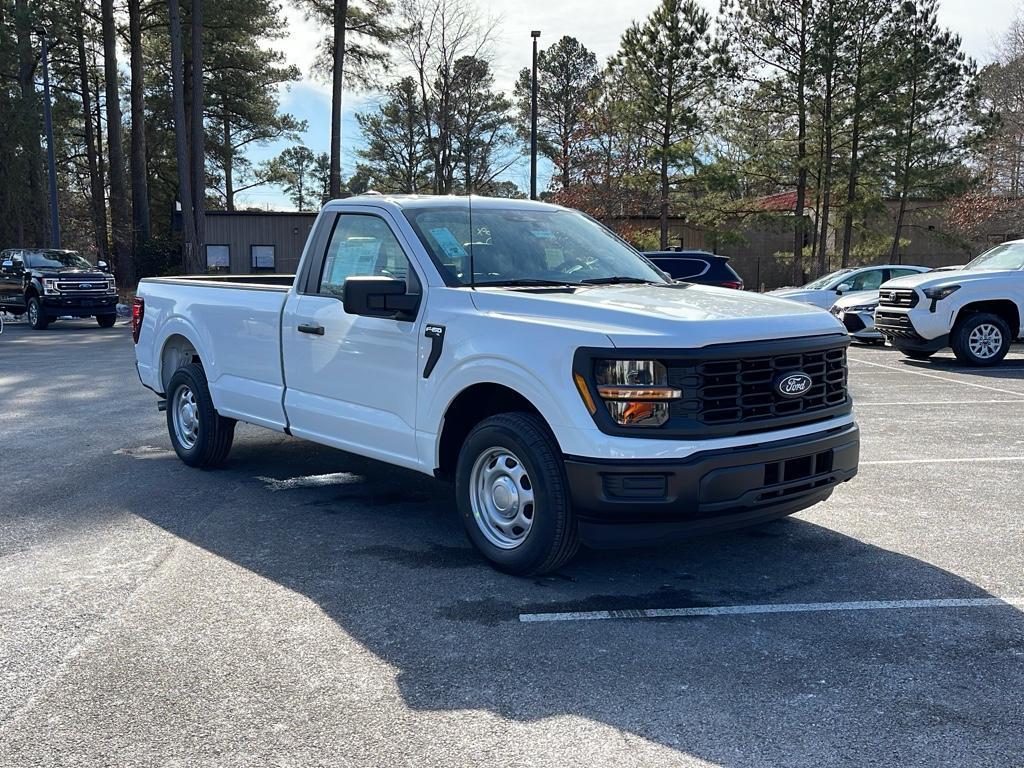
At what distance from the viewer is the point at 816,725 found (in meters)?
3.52

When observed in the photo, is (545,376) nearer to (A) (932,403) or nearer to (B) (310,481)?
(B) (310,481)

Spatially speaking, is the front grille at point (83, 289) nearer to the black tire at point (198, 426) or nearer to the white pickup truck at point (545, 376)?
the black tire at point (198, 426)

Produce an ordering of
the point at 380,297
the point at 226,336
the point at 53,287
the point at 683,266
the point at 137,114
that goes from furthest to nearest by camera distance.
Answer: the point at 137,114
the point at 53,287
the point at 683,266
the point at 226,336
the point at 380,297

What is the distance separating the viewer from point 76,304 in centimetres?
2459

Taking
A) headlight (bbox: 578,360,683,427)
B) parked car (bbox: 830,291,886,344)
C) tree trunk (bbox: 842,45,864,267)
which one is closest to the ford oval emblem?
headlight (bbox: 578,360,683,427)

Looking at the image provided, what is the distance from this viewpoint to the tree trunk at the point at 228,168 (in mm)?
48375

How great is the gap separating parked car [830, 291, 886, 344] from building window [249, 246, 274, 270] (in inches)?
1292

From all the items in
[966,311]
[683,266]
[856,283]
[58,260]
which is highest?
[58,260]

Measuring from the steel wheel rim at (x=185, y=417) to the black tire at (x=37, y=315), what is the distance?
18643 millimetres

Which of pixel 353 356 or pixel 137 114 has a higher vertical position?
pixel 137 114

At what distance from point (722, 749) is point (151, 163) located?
5217 centimetres

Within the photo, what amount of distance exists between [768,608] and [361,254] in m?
3.24

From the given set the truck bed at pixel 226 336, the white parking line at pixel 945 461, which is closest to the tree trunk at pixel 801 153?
the white parking line at pixel 945 461

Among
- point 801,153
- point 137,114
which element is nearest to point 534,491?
point 801,153
